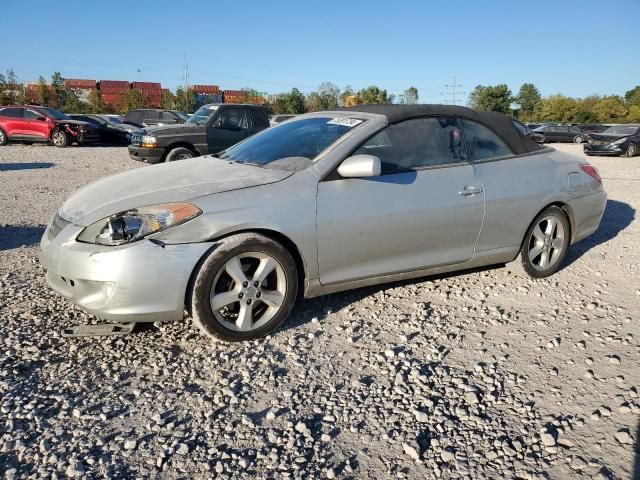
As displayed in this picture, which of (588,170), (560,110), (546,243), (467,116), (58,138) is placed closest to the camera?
(467,116)

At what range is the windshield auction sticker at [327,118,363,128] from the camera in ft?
12.6

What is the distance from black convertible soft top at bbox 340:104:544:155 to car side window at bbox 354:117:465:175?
62 mm

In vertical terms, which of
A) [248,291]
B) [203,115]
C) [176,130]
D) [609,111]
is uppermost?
[609,111]

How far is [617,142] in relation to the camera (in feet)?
66.6

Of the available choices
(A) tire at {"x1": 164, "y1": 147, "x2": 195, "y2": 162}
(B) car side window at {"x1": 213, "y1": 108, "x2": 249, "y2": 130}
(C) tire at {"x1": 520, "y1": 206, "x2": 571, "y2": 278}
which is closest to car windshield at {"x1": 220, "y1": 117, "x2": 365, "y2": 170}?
(C) tire at {"x1": 520, "y1": 206, "x2": 571, "y2": 278}

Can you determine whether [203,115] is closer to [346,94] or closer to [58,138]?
[58,138]

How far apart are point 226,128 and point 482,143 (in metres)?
8.36

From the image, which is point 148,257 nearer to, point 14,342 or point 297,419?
point 14,342

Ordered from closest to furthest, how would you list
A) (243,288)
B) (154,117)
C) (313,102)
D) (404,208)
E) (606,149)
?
(243,288) → (404,208) → (606,149) → (154,117) → (313,102)

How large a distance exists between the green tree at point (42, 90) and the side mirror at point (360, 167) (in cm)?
5428

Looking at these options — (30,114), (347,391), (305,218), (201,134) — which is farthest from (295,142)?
(30,114)

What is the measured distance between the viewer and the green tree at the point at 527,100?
73.8m

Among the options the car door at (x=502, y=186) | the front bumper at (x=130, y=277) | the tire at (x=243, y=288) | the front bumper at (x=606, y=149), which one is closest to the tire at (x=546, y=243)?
the car door at (x=502, y=186)

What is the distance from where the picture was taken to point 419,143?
3.93 m
